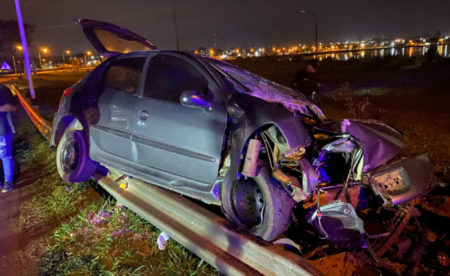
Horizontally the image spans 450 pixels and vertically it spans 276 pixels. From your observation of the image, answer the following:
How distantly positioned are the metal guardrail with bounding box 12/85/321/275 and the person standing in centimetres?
239

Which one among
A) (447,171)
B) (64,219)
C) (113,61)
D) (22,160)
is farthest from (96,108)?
(447,171)

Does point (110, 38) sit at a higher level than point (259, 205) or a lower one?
higher

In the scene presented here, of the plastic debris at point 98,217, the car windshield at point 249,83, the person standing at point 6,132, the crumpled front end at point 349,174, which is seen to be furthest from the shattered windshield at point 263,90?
the person standing at point 6,132

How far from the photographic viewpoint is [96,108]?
4.16 m

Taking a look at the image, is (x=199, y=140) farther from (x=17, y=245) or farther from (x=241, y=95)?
(x=17, y=245)

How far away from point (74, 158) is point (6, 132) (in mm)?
1513

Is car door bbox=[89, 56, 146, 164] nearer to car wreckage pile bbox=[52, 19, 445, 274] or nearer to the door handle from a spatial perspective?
car wreckage pile bbox=[52, 19, 445, 274]

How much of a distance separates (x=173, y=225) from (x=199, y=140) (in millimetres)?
813

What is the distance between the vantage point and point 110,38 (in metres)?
4.62

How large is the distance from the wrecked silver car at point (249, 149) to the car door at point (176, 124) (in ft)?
0.03

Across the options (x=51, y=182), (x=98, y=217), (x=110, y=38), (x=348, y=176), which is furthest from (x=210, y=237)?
(x=51, y=182)

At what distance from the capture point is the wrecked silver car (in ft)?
9.45

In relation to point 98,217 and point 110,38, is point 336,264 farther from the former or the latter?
point 110,38

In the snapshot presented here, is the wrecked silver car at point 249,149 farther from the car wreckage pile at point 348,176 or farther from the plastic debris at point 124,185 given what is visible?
the plastic debris at point 124,185
